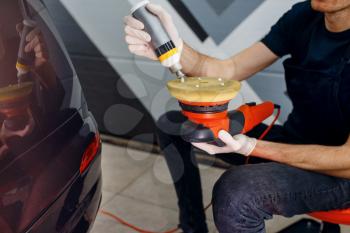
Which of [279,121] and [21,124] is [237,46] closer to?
[279,121]

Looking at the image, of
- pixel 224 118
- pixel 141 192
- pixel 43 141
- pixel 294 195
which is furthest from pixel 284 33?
pixel 141 192

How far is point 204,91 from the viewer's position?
43.3 inches

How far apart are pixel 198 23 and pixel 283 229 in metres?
1.22

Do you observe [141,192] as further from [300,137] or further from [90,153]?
[300,137]

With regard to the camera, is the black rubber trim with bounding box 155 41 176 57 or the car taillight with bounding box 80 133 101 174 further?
the car taillight with bounding box 80 133 101 174

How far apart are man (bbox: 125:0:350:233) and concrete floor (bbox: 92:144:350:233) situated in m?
0.71

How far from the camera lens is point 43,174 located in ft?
3.99

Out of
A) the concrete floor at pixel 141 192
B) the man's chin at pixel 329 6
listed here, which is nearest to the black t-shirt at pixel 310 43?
the man's chin at pixel 329 6

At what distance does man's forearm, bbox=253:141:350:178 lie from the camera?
3.95ft

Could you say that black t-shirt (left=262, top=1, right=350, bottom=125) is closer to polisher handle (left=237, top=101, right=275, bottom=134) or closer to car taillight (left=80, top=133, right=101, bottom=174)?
polisher handle (left=237, top=101, right=275, bottom=134)

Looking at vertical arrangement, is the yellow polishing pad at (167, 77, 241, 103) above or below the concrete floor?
above

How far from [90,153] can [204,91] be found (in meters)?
0.58

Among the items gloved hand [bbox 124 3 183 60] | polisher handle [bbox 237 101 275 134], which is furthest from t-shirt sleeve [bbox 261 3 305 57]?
gloved hand [bbox 124 3 183 60]

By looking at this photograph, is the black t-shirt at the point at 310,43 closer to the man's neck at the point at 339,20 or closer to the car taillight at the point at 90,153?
the man's neck at the point at 339,20
